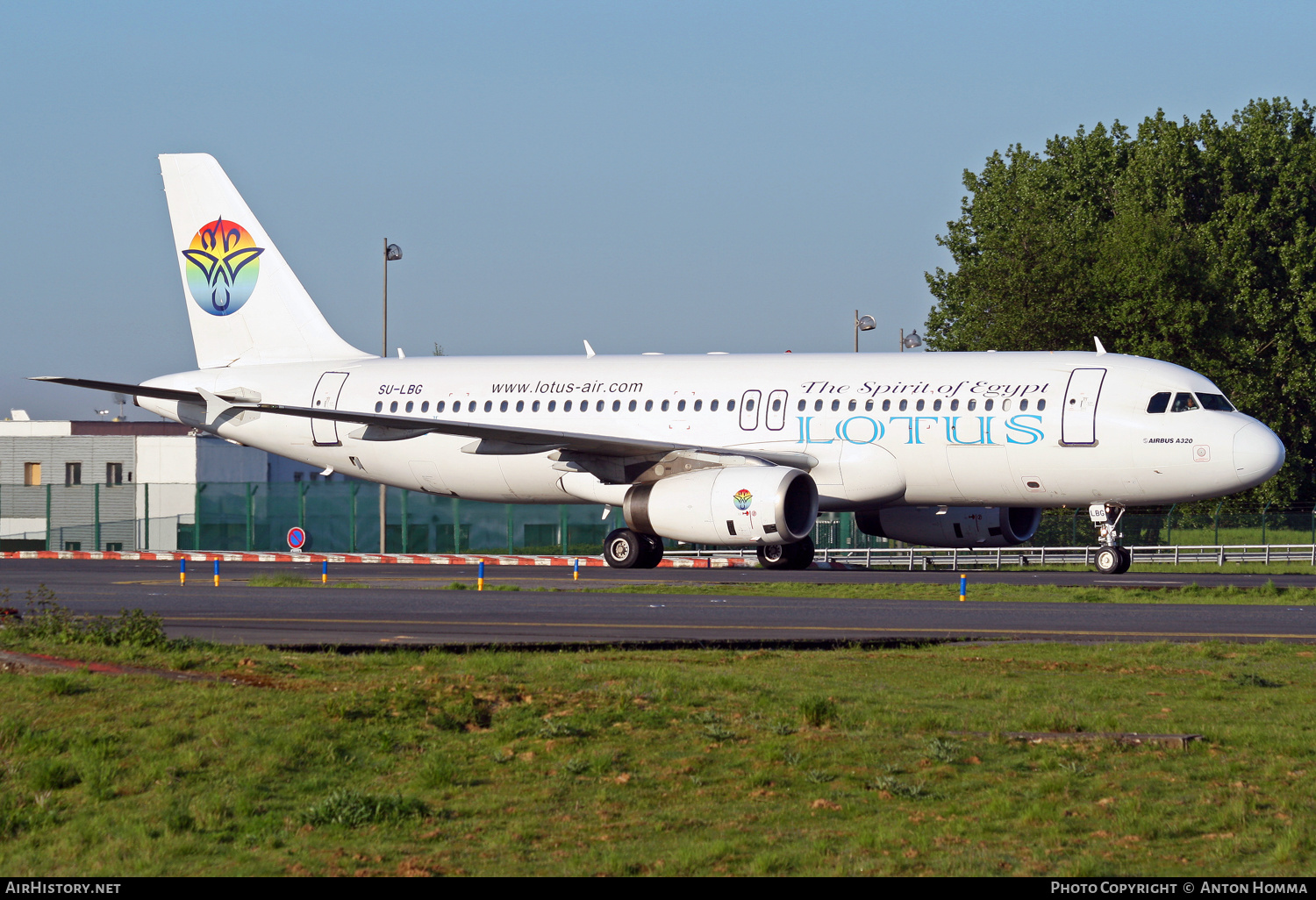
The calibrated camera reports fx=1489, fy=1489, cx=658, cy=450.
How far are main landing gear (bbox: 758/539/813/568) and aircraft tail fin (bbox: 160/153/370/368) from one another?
11.2 metres

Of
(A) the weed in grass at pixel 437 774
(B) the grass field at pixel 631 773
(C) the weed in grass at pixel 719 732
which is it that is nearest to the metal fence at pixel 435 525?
(B) the grass field at pixel 631 773

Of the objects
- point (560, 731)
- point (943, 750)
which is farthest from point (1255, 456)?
point (560, 731)

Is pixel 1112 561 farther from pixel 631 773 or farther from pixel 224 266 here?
pixel 631 773

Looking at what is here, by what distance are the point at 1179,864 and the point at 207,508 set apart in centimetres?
4461

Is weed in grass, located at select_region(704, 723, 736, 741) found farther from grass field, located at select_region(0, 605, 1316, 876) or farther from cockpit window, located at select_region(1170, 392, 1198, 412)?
cockpit window, located at select_region(1170, 392, 1198, 412)

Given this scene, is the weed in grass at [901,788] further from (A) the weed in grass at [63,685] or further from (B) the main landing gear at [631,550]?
→ (B) the main landing gear at [631,550]

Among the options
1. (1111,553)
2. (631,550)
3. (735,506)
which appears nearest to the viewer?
(735,506)

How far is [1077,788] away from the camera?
868 centimetres

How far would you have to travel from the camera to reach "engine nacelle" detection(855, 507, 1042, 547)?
30969 mm

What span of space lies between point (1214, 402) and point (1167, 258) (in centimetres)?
3044

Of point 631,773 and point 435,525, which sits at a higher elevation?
point 435,525

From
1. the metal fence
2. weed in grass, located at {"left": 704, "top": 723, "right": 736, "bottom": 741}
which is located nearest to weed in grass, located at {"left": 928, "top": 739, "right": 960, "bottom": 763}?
weed in grass, located at {"left": 704, "top": 723, "right": 736, "bottom": 741}

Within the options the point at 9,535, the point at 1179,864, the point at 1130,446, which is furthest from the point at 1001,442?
the point at 9,535

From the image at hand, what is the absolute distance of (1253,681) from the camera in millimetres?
12875
